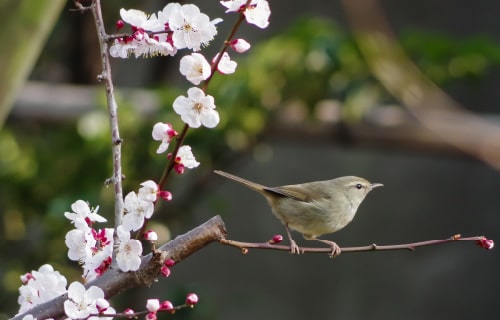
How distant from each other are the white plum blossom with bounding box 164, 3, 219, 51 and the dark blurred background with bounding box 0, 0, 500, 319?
2.57 meters

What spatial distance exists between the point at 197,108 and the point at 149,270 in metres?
0.26

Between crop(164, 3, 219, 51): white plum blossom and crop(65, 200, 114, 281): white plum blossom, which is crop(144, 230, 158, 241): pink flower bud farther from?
crop(164, 3, 219, 51): white plum blossom

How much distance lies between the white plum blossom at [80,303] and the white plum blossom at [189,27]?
0.40m

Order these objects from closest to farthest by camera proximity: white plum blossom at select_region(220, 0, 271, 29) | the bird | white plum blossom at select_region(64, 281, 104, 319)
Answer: white plum blossom at select_region(64, 281, 104, 319) < white plum blossom at select_region(220, 0, 271, 29) < the bird

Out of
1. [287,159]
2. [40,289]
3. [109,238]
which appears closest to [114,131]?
[109,238]

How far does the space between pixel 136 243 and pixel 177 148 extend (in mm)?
150

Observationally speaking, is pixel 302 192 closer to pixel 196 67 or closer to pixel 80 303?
pixel 196 67

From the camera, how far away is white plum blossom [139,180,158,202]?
1.32m

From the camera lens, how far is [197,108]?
1359 mm

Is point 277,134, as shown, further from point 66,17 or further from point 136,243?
point 136,243

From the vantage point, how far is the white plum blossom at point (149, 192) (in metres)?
1.32

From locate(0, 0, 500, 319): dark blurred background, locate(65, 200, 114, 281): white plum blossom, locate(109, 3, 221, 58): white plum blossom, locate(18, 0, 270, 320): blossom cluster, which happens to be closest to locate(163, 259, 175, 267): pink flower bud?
Answer: locate(18, 0, 270, 320): blossom cluster

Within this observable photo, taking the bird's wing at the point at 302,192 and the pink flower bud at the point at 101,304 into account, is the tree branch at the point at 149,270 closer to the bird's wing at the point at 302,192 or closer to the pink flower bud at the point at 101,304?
the pink flower bud at the point at 101,304

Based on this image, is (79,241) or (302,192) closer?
(79,241)
